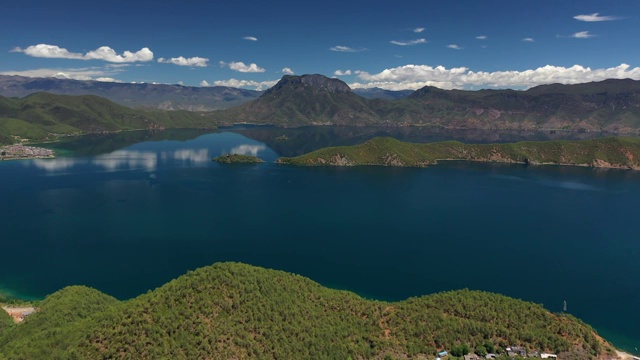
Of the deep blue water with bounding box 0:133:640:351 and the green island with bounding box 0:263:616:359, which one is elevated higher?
the green island with bounding box 0:263:616:359

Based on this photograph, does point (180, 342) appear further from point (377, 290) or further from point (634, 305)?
point (634, 305)

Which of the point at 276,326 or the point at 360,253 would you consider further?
the point at 360,253

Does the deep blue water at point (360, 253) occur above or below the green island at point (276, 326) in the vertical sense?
below

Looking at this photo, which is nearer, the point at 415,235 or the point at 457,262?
the point at 457,262

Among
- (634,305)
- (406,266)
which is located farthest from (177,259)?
(634,305)

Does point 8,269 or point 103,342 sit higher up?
point 103,342

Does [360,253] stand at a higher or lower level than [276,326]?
lower

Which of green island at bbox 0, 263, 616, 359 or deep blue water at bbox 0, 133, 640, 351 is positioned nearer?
green island at bbox 0, 263, 616, 359

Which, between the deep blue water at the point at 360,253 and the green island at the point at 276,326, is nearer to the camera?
the green island at the point at 276,326
